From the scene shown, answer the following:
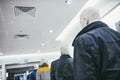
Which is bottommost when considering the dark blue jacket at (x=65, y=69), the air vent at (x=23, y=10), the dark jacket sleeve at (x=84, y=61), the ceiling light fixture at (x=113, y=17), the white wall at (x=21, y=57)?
the white wall at (x=21, y=57)

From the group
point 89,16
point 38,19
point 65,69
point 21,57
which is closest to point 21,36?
point 38,19

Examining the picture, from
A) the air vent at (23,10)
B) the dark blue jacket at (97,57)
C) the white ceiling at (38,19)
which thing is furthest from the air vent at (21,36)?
the dark blue jacket at (97,57)

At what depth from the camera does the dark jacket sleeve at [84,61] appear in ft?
4.19

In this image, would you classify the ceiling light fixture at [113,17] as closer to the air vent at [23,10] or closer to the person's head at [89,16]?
the air vent at [23,10]

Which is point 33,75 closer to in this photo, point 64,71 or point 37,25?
point 37,25

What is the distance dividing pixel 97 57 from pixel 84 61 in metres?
0.12

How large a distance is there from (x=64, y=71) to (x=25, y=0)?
8.20 feet

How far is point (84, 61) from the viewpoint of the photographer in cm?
131

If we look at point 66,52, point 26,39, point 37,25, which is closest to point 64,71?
point 66,52

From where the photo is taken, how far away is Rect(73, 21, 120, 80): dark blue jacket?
1.29m

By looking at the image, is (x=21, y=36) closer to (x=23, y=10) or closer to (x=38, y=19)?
(x=38, y=19)

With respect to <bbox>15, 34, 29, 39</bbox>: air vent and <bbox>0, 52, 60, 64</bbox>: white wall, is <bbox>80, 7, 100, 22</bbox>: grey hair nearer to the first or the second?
<bbox>15, 34, 29, 39</bbox>: air vent

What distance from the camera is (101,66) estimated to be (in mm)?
1346

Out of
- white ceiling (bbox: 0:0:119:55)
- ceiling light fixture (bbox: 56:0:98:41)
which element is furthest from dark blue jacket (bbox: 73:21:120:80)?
ceiling light fixture (bbox: 56:0:98:41)
